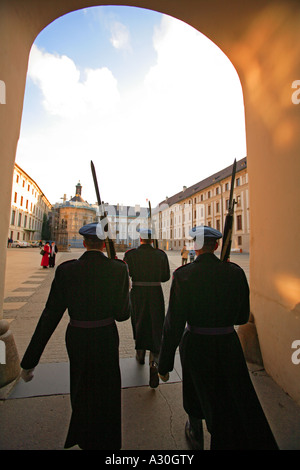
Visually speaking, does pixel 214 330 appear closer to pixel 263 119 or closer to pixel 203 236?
pixel 203 236

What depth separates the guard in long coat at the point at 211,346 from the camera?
5.49 feet

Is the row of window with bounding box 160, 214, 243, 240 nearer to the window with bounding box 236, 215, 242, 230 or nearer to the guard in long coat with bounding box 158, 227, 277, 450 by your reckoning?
the window with bounding box 236, 215, 242, 230

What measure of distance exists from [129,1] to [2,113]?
262cm

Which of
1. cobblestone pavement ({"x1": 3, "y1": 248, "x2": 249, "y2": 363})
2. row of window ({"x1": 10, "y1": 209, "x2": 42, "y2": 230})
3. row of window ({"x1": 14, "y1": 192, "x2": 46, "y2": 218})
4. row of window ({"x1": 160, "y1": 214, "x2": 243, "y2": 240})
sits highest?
row of window ({"x1": 14, "y1": 192, "x2": 46, "y2": 218})

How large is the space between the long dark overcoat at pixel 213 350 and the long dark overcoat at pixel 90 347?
1.60 ft

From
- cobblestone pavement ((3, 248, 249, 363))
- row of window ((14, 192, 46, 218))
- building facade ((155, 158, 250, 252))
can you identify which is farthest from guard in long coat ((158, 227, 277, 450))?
row of window ((14, 192, 46, 218))

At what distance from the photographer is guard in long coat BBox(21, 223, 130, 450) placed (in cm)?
176

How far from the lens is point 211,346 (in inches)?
70.9

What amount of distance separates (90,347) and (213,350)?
101cm

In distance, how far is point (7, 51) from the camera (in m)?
2.70

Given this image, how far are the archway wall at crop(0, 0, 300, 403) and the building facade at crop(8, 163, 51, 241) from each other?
40.3 metres
